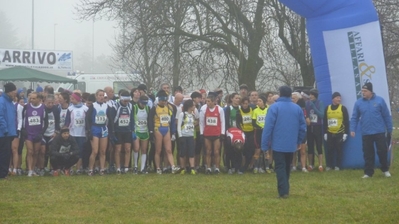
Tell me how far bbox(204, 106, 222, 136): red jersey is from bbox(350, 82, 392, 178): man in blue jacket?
3.19 metres

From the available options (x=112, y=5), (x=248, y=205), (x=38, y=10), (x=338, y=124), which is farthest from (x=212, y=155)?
(x=38, y=10)

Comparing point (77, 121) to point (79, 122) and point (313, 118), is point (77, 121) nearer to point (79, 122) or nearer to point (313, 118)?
point (79, 122)

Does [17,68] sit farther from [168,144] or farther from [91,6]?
[168,144]

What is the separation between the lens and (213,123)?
1645 centimetres

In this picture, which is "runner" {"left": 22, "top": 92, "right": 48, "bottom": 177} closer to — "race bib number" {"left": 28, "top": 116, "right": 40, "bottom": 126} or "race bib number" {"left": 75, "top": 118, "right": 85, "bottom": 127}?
"race bib number" {"left": 28, "top": 116, "right": 40, "bottom": 126}

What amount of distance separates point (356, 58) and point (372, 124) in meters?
2.38

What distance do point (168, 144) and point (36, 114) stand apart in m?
3.07

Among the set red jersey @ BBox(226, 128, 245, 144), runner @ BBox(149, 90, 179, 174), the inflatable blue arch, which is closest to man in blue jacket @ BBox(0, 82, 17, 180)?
runner @ BBox(149, 90, 179, 174)

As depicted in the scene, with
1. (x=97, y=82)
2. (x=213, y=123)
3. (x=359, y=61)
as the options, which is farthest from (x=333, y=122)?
(x=97, y=82)

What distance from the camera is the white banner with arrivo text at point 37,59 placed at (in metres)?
42.0

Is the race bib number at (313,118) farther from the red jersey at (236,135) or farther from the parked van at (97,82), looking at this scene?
the parked van at (97,82)

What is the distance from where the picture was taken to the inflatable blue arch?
53.9 ft

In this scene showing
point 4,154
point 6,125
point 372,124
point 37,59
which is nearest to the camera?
point 372,124

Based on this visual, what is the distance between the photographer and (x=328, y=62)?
16.7 metres
